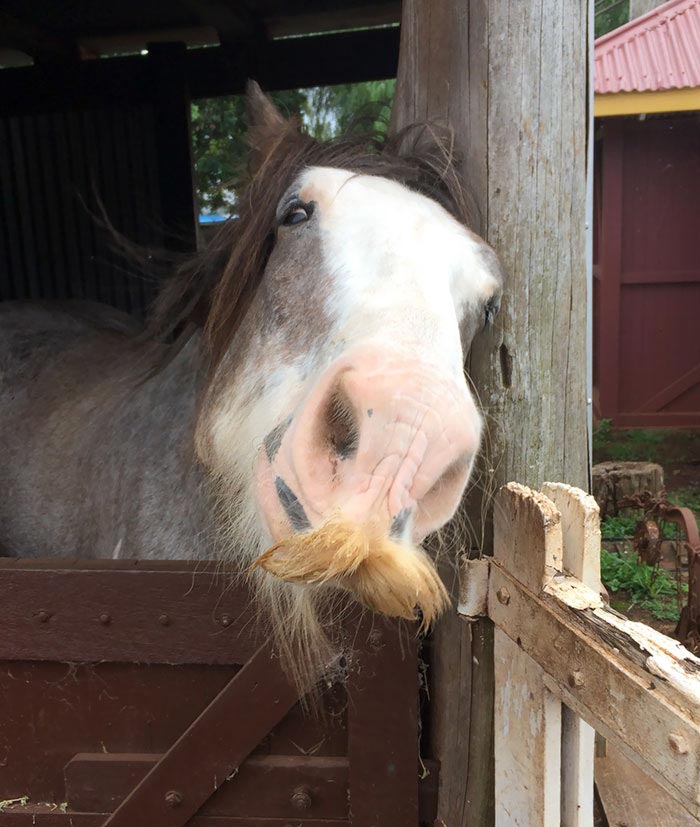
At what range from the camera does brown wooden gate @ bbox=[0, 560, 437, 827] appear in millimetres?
1437

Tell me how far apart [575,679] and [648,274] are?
755 cm

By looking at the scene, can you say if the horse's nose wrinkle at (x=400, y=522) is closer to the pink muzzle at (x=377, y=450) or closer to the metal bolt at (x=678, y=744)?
the pink muzzle at (x=377, y=450)

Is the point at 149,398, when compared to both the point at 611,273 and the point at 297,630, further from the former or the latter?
the point at 611,273

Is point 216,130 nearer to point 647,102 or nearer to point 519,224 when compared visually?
point 647,102

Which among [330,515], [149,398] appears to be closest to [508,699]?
[330,515]

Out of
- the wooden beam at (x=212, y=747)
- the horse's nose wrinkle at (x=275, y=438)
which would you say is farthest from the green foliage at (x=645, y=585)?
the horse's nose wrinkle at (x=275, y=438)

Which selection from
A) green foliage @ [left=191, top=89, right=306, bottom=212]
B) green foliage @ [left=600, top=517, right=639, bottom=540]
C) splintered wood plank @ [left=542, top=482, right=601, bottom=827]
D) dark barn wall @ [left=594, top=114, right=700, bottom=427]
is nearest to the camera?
splintered wood plank @ [left=542, top=482, right=601, bottom=827]

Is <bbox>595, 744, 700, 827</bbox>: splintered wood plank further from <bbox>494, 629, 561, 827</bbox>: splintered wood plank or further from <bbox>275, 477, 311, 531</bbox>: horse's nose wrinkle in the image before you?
<bbox>275, 477, 311, 531</bbox>: horse's nose wrinkle

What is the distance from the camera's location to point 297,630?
1.34 meters

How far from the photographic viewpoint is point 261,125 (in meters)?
1.68

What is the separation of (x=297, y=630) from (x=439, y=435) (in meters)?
0.59

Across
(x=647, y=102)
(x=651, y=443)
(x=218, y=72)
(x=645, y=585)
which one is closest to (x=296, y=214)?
(x=645, y=585)

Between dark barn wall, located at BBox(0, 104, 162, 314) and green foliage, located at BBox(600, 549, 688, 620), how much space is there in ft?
12.4

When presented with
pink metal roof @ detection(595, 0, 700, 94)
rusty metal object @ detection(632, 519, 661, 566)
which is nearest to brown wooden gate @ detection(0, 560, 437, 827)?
rusty metal object @ detection(632, 519, 661, 566)
